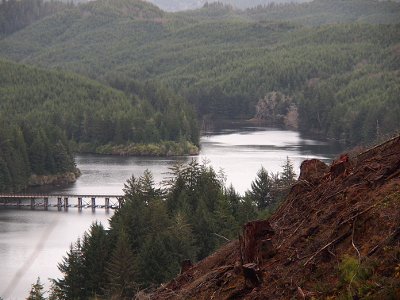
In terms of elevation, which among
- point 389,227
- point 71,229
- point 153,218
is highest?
point 389,227

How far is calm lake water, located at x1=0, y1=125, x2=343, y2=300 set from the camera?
4647cm

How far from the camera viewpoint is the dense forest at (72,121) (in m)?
88.1

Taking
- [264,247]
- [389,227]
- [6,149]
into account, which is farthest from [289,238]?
[6,149]

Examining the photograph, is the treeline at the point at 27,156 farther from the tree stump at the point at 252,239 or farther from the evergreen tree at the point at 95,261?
the tree stump at the point at 252,239

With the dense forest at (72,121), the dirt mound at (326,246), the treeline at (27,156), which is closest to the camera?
the dirt mound at (326,246)

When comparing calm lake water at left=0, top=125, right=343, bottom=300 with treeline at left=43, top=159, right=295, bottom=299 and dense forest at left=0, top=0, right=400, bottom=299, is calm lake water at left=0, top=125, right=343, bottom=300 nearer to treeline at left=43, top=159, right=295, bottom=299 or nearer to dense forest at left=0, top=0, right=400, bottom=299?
dense forest at left=0, top=0, right=400, bottom=299

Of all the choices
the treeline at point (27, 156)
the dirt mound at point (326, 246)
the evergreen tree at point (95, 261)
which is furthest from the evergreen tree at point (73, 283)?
the treeline at point (27, 156)

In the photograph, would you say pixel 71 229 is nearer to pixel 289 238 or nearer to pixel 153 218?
pixel 153 218

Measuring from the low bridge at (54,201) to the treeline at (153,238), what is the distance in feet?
53.0

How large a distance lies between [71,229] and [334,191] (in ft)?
159

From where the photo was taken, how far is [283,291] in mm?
10906

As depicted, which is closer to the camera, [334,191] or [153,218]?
[334,191]

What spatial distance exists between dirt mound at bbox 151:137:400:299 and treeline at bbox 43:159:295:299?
1455cm

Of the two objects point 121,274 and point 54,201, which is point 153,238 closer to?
point 121,274
